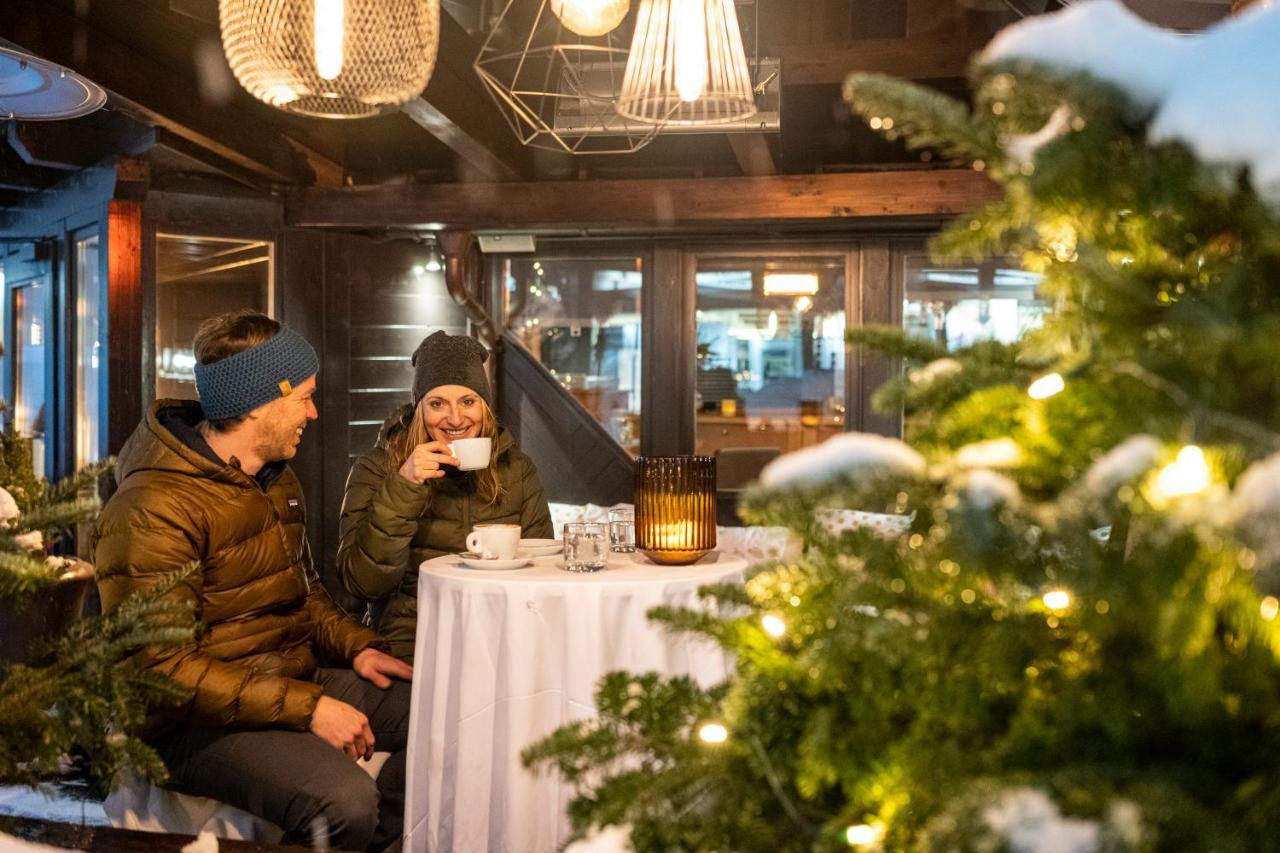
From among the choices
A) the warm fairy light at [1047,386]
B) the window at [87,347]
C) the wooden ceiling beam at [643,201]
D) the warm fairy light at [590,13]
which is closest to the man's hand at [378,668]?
the warm fairy light at [590,13]

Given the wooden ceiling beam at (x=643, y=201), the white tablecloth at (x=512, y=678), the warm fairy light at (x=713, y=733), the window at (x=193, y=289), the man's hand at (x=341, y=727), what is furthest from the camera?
the window at (x=193, y=289)

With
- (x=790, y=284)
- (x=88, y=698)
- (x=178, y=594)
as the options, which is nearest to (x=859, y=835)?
(x=88, y=698)

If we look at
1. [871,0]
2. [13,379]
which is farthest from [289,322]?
[871,0]

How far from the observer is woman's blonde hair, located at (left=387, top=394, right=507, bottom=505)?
11.4ft

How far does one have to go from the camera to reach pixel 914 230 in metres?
6.65

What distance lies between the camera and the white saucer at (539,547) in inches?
121

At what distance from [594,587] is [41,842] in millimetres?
1305

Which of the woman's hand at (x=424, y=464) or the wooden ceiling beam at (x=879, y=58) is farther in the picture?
the wooden ceiling beam at (x=879, y=58)

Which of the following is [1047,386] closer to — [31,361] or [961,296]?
[961,296]

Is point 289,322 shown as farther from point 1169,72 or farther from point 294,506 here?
point 1169,72

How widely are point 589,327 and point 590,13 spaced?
431 centimetres

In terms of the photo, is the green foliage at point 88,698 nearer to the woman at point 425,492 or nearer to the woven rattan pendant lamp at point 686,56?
the woman at point 425,492

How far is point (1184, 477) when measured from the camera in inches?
28.4

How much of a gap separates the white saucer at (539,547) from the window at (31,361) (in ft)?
15.2
